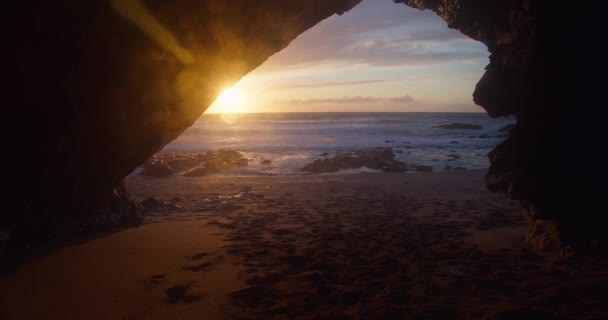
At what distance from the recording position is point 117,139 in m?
5.71

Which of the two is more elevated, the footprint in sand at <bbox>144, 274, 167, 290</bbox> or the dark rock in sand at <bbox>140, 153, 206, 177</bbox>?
the dark rock in sand at <bbox>140, 153, 206, 177</bbox>

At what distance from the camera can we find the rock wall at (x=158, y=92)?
4.39 m

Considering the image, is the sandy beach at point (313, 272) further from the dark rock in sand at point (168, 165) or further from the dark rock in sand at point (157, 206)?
the dark rock in sand at point (168, 165)

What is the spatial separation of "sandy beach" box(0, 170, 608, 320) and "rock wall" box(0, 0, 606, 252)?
0.80m

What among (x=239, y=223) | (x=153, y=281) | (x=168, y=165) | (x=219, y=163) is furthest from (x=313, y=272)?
(x=219, y=163)

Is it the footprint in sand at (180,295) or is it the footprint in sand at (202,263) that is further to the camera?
the footprint in sand at (202,263)

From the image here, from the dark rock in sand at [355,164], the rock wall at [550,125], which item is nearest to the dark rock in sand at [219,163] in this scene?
the dark rock in sand at [355,164]

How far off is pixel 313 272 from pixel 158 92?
3649 mm

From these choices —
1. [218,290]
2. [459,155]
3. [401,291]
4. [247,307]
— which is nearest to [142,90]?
[218,290]

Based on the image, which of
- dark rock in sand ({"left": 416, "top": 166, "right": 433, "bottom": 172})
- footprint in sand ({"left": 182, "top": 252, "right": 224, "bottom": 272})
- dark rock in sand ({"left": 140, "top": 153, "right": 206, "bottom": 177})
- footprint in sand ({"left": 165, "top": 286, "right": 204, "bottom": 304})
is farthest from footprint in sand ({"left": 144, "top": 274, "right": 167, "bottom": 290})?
dark rock in sand ({"left": 416, "top": 166, "right": 433, "bottom": 172})

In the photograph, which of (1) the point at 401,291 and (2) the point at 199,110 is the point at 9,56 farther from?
(1) the point at 401,291

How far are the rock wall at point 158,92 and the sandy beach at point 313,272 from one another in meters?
0.80

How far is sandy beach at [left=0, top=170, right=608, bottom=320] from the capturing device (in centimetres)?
362

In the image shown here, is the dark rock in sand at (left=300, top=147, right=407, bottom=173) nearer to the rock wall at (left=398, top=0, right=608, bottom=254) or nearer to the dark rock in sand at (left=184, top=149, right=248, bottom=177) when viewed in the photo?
the dark rock in sand at (left=184, top=149, right=248, bottom=177)
